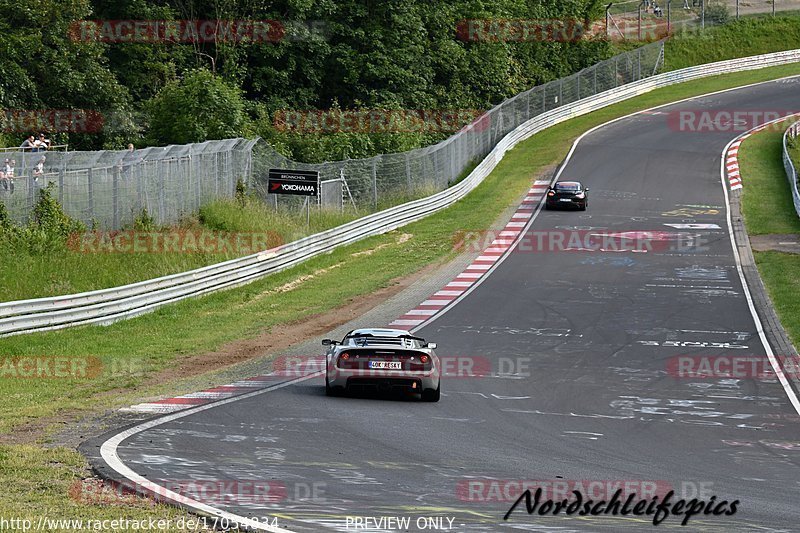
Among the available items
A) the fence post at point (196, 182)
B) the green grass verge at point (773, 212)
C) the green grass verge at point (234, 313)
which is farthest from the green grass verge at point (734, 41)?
the fence post at point (196, 182)

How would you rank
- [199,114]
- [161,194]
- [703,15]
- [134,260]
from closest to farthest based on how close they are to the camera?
[134,260] < [161,194] < [199,114] < [703,15]

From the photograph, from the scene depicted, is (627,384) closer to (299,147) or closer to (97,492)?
(97,492)

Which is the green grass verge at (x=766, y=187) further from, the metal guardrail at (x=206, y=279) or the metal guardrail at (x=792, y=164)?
the metal guardrail at (x=206, y=279)

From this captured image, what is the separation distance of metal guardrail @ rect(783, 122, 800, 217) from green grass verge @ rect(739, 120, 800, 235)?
11.7 inches

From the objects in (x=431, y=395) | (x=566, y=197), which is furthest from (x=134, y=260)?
(x=566, y=197)

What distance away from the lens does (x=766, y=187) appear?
53031 mm

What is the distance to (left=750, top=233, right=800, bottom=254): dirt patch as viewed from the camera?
40.2 meters

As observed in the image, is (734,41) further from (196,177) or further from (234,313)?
(234,313)

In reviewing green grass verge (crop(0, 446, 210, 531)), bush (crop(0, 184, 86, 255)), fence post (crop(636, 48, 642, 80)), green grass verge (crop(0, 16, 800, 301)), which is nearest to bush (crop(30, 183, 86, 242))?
bush (crop(0, 184, 86, 255))

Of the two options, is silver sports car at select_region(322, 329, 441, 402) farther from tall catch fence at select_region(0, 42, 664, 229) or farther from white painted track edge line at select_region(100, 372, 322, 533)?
tall catch fence at select_region(0, 42, 664, 229)

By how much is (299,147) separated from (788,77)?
45.9 meters

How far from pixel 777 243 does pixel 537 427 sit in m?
27.4

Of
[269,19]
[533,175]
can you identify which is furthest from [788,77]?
[269,19]

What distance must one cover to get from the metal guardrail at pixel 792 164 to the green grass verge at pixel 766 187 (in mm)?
298
